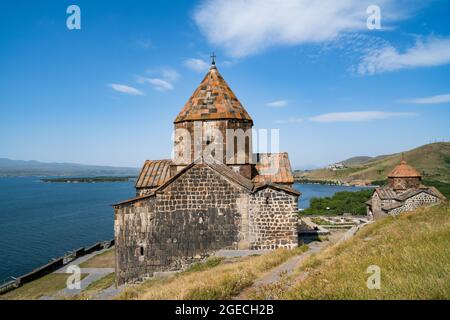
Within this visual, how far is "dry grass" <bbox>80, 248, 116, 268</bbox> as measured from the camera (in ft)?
64.6

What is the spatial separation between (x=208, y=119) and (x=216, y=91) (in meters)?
1.48

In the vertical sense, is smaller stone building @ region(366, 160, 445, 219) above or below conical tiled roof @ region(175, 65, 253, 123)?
below

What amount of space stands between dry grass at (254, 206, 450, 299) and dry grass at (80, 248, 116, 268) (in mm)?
16566

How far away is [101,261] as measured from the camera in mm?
20844

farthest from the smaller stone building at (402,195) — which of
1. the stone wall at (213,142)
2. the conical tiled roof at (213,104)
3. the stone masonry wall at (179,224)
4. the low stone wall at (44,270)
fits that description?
the low stone wall at (44,270)

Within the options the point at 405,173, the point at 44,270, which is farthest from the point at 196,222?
the point at 405,173

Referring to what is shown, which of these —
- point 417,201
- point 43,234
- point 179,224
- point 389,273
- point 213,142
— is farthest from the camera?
point 43,234

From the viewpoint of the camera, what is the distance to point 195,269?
8.90 m

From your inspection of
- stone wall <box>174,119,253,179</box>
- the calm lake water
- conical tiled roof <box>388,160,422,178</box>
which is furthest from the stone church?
conical tiled roof <box>388,160,422,178</box>

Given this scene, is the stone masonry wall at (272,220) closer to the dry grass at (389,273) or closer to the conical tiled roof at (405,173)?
the dry grass at (389,273)

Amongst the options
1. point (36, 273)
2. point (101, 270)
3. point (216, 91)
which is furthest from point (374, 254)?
point (36, 273)

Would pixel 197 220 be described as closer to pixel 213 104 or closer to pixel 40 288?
pixel 213 104

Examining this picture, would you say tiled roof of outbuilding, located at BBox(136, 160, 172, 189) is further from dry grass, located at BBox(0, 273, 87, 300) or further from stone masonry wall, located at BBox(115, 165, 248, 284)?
dry grass, located at BBox(0, 273, 87, 300)

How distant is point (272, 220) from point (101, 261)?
1558 cm
